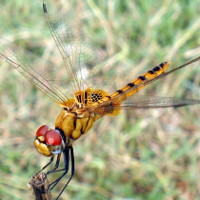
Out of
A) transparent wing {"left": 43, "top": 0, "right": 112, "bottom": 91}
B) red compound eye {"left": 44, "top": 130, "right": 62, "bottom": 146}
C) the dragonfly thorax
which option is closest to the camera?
red compound eye {"left": 44, "top": 130, "right": 62, "bottom": 146}

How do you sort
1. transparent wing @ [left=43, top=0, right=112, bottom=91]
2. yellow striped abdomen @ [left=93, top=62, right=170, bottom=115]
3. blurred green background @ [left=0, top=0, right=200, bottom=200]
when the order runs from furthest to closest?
blurred green background @ [left=0, top=0, right=200, bottom=200], transparent wing @ [left=43, top=0, right=112, bottom=91], yellow striped abdomen @ [left=93, top=62, right=170, bottom=115]

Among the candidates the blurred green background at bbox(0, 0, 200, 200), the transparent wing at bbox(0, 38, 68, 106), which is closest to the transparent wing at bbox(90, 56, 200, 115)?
the transparent wing at bbox(0, 38, 68, 106)

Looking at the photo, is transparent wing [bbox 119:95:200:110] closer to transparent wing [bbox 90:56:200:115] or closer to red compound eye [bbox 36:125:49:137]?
transparent wing [bbox 90:56:200:115]

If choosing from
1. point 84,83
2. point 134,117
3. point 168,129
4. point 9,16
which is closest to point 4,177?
point 84,83

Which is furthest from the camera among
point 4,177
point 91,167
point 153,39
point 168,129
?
point 153,39

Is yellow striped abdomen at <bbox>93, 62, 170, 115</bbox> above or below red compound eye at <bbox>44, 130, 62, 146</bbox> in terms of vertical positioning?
above

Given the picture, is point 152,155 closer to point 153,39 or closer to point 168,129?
point 168,129

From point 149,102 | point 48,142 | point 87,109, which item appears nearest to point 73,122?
point 87,109

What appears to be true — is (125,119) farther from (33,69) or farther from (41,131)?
(41,131)
